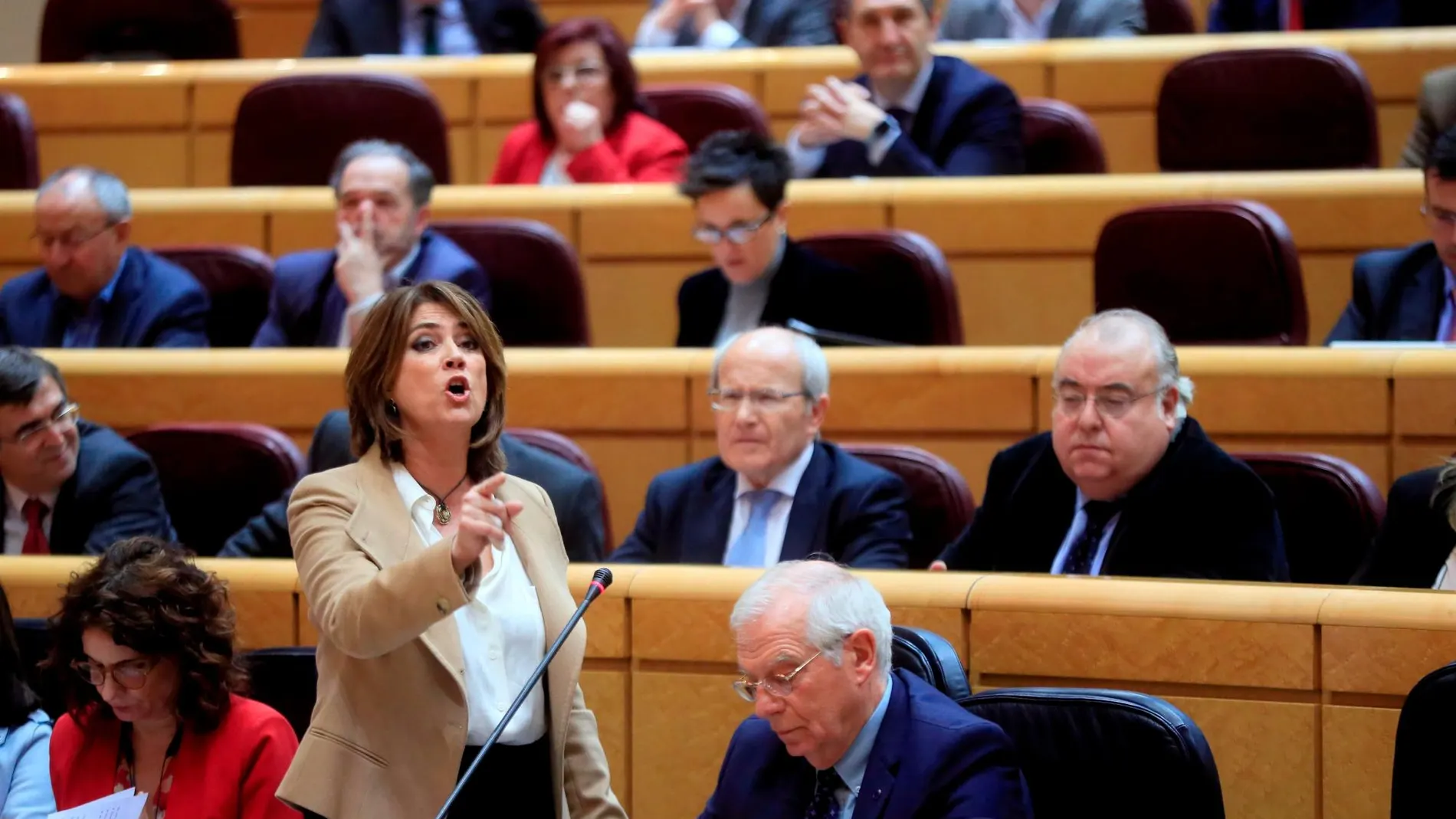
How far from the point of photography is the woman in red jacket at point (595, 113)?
3.31 m

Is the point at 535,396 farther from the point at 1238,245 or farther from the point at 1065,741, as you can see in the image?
the point at 1065,741

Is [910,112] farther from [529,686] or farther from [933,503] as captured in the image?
[529,686]

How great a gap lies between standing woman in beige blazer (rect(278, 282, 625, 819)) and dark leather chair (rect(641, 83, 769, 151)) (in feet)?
6.54

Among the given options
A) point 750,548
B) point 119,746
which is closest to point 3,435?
point 119,746

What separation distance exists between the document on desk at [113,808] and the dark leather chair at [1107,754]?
0.74 meters

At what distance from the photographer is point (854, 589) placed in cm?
150

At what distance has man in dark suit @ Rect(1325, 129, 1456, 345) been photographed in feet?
8.07

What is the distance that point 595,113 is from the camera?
10.9 ft

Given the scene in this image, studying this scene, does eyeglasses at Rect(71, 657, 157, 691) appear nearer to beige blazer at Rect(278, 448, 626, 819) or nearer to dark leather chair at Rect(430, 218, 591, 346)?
beige blazer at Rect(278, 448, 626, 819)

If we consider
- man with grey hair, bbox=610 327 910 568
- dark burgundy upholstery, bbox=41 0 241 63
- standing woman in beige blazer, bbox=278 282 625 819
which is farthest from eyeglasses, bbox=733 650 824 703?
dark burgundy upholstery, bbox=41 0 241 63

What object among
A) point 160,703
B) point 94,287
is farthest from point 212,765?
point 94,287

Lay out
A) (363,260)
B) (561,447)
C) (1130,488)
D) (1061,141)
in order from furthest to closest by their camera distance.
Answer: (1061,141) < (363,260) < (561,447) < (1130,488)

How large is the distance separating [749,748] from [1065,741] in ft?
0.87

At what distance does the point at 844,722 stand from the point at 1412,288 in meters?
1.43
